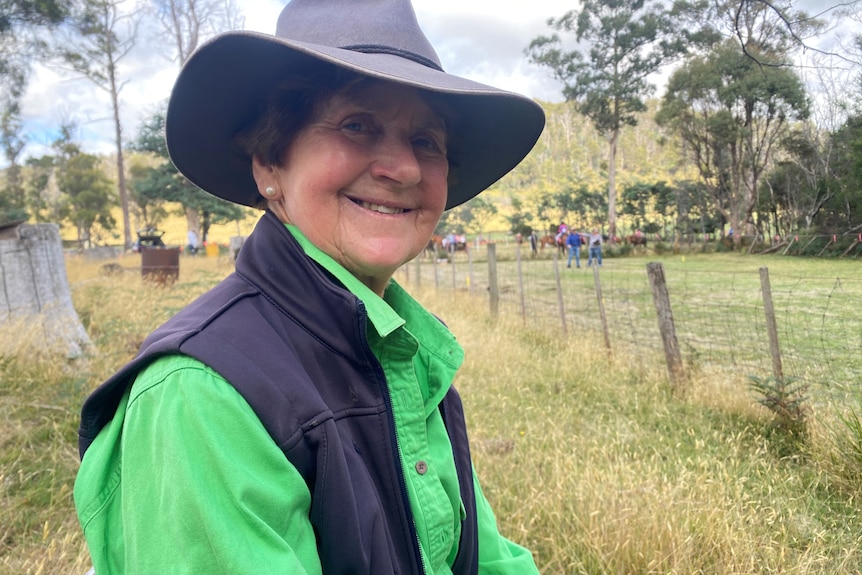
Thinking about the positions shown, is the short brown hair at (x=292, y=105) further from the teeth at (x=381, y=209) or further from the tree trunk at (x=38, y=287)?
the tree trunk at (x=38, y=287)

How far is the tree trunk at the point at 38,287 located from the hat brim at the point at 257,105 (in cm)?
433

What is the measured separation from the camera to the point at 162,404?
716 mm

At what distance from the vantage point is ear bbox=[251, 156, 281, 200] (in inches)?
47.6

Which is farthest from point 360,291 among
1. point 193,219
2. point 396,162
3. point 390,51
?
point 193,219

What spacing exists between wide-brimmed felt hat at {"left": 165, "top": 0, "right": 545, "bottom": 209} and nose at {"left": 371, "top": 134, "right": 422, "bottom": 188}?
156 mm

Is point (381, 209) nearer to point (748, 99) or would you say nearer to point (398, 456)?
point (398, 456)

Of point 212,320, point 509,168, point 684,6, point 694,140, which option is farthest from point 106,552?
point 694,140

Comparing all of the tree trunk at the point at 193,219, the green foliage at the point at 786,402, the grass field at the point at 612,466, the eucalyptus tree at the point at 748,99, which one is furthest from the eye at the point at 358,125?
the tree trunk at the point at 193,219

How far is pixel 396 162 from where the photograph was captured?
1169mm

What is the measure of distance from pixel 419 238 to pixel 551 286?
1356 cm

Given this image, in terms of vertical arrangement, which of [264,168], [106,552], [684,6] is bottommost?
[106,552]

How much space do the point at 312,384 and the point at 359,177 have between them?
499 mm

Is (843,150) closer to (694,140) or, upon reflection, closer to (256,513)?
(256,513)

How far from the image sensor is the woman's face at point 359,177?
1108 mm
